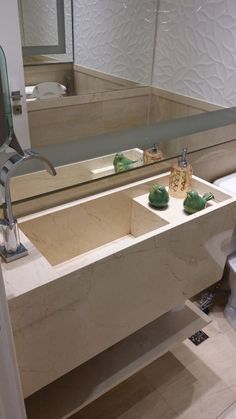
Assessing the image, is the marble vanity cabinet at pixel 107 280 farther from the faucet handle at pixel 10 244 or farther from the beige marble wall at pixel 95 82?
the beige marble wall at pixel 95 82

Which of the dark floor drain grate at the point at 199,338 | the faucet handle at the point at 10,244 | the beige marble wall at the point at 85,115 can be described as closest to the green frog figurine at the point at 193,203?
the beige marble wall at the point at 85,115

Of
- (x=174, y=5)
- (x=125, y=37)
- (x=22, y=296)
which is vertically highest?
(x=174, y=5)

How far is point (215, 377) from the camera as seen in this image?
1.49 metres

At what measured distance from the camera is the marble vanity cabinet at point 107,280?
32.3 inches

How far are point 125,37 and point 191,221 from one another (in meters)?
1.19

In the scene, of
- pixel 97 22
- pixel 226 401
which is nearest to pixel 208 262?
pixel 226 401

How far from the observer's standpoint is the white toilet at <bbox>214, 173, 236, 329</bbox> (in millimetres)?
1519

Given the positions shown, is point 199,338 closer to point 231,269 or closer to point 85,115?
point 231,269

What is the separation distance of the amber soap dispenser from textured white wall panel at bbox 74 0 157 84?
0.75 meters

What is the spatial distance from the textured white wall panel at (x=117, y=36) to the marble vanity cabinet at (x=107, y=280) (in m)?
0.76

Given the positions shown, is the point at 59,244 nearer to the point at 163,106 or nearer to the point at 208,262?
the point at 208,262

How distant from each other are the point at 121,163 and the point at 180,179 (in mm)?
232

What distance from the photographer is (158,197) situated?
1151mm

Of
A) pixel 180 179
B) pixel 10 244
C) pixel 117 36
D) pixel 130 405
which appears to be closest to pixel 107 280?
pixel 10 244
